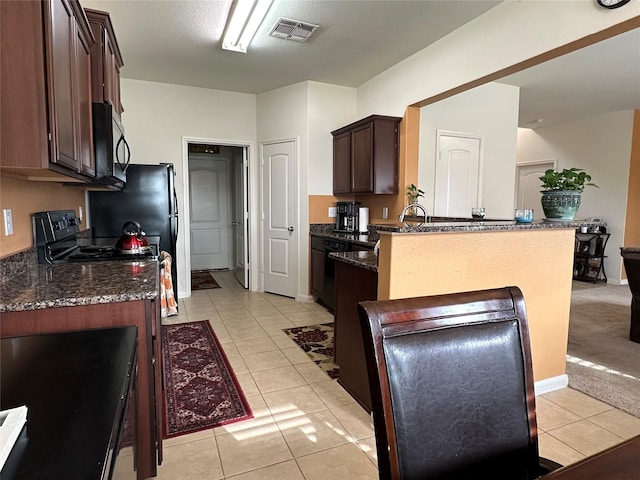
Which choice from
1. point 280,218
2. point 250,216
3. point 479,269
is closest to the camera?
point 479,269

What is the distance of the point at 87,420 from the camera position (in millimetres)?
→ 701

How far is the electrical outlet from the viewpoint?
175 centimetres

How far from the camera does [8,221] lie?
1786 millimetres

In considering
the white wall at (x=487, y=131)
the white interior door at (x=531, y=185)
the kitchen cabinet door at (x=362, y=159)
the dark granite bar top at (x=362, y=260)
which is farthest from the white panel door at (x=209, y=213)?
the white interior door at (x=531, y=185)

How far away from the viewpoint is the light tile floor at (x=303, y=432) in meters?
1.80

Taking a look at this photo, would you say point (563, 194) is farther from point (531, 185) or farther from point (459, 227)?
point (531, 185)

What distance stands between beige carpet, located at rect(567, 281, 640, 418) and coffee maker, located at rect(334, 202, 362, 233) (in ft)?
8.33

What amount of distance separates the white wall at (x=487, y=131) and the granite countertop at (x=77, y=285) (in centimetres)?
335

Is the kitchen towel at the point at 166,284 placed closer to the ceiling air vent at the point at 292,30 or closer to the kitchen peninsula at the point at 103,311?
the kitchen peninsula at the point at 103,311

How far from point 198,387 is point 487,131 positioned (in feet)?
14.0

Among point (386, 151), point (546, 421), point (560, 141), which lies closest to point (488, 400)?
point (546, 421)

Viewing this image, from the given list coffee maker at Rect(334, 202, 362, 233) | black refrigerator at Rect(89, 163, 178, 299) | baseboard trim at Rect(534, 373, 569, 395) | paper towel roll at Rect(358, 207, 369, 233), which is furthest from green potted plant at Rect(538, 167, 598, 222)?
black refrigerator at Rect(89, 163, 178, 299)

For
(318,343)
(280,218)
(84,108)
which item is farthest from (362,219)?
(84,108)

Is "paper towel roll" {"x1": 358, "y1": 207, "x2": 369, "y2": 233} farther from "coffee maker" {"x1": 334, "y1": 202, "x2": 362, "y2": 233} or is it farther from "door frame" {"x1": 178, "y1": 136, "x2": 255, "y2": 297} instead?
"door frame" {"x1": 178, "y1": 136, "x2": 255, "y2": 297}
